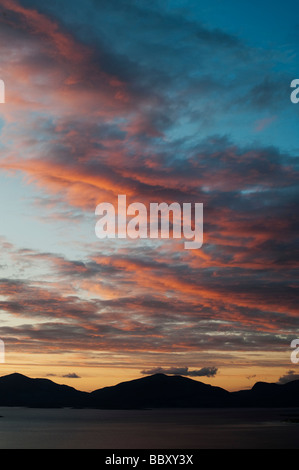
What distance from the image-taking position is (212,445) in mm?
151250

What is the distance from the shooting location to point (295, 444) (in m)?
149

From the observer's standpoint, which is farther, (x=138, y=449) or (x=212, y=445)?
(x=212, y=445)
